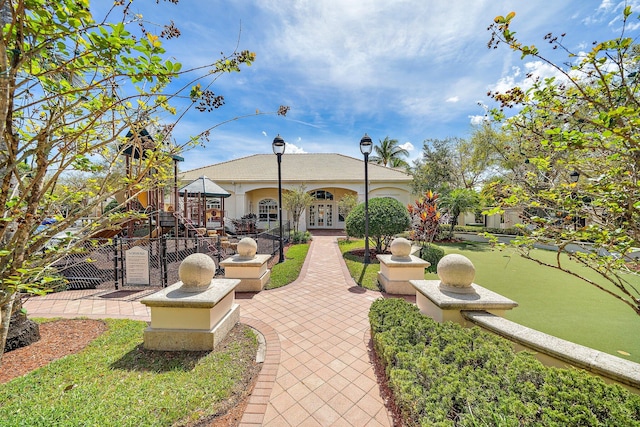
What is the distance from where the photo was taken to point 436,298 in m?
3.88

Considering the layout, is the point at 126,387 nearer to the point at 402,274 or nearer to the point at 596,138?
the point at 596,138

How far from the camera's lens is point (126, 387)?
300cm

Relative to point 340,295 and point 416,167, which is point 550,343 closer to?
point 340,295

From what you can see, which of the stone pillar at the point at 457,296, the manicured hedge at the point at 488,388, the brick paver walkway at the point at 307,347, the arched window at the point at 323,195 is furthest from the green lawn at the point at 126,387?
the arched window at the point at 323,195

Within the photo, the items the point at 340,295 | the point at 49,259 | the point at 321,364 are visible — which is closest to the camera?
the point at 49,259

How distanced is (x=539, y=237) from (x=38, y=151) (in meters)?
4.26

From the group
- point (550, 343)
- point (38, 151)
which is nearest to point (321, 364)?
point (550, 343)

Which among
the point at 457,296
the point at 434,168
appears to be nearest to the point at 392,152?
the point at 434,168

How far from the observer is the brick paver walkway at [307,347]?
108 inches

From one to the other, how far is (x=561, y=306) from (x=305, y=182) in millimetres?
16707

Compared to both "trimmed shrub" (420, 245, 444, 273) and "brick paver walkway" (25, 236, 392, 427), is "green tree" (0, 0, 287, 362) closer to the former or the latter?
"brick paver walkway" (25, 236, 392, 427)

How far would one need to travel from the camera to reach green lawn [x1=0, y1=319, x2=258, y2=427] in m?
2.50

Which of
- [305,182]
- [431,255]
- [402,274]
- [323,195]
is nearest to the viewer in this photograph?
[402,274]

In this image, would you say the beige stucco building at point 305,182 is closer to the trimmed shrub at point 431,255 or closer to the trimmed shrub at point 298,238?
the trimmed shrub at point 298,238
